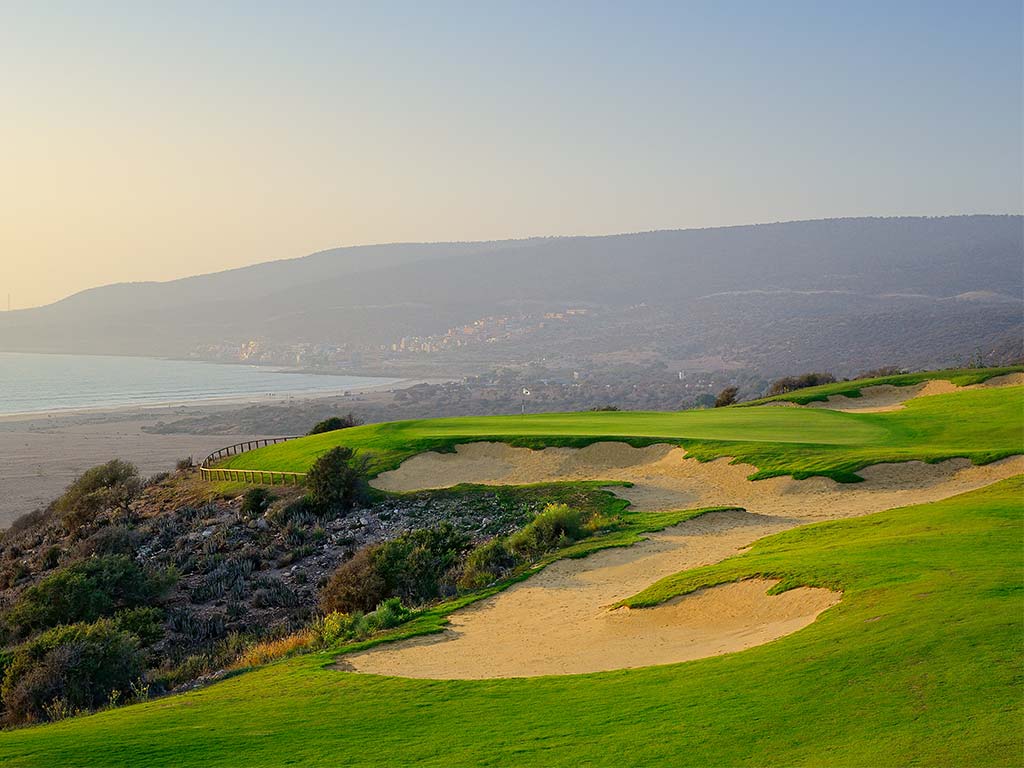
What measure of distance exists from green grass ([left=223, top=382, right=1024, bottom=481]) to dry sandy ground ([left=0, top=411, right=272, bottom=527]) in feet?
81.4

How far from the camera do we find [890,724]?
8719 mm

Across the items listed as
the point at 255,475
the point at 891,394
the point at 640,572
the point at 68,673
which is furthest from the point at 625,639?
the point at 891,394

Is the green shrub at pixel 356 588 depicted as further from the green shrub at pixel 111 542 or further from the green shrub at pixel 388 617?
the green shrub at pixel 111 542

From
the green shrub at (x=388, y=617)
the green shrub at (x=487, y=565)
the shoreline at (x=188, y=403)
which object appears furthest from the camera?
the shoreline at (x=188, y=403)

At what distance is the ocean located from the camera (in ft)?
421

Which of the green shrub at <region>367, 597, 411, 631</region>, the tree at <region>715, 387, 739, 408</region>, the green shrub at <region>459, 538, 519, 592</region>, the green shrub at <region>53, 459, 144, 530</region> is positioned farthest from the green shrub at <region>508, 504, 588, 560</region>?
the tree at <region>715, 387, 739, 408</region>

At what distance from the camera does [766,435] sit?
3409cm

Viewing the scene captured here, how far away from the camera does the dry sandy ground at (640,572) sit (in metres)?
14.0

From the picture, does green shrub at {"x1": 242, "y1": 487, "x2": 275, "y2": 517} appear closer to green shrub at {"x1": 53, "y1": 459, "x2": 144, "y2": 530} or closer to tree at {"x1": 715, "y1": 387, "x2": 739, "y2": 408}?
green shrub at {"x1": 53, "y1": 459, "x2": 144, "y2": 530}

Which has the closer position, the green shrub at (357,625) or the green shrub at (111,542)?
the green shrub at (357,625)

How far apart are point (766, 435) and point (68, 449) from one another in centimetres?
6738

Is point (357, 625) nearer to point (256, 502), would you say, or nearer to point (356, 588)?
point (356, 588)

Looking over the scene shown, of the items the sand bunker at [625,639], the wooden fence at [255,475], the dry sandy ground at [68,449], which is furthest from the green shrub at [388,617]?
the dry sandy ground at [68,449]

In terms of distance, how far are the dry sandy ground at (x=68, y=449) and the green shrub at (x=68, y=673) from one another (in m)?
37.3
